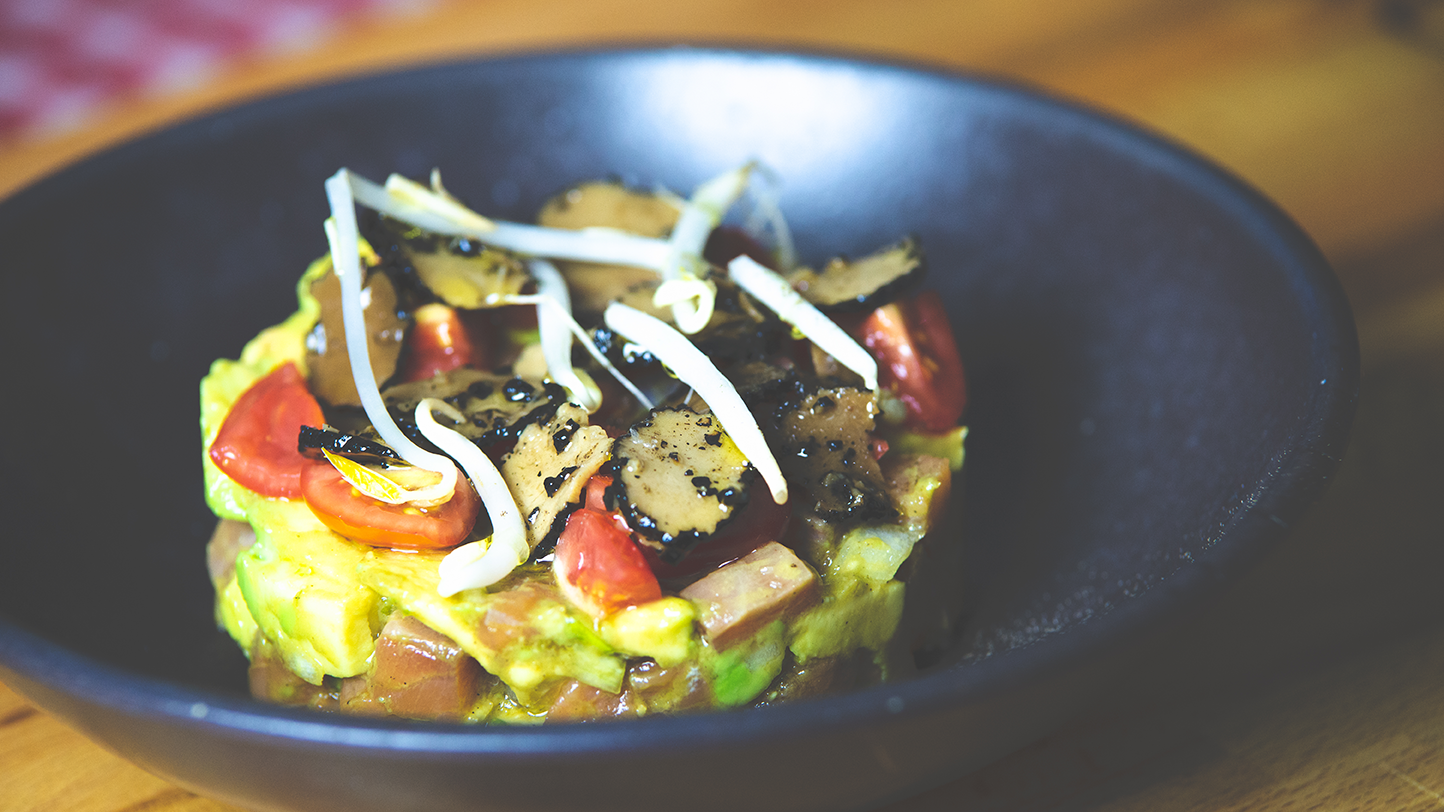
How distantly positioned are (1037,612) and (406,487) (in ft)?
3.46

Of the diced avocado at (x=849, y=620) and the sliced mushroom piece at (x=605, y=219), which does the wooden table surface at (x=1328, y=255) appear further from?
the sliced mushroom piece at (x=605, y=219)

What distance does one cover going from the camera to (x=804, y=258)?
2.53m

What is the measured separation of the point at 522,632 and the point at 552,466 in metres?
0.24

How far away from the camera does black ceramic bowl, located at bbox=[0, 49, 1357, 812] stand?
43.6 inches

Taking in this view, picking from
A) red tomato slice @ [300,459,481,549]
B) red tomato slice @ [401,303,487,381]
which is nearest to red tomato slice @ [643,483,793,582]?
red tomato slice @ [300,459,481,549]

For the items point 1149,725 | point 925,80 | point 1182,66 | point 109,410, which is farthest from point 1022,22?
point 109,410

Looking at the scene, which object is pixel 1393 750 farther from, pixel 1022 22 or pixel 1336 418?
pixel 1022 22

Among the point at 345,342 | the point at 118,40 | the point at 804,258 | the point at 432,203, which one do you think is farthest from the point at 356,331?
the point at 118,40

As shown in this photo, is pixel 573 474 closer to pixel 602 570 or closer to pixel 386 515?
pixel 602 570

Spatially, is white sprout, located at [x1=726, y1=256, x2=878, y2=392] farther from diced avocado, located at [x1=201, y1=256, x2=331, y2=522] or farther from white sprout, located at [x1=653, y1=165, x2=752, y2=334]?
diced avocado, located at [x1=201, y1=256, x2=331, y2=522]

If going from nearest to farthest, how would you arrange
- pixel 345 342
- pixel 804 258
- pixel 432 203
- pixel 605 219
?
pixel 345 342
pixel 432 203
pixel 605 219
pixel 804 258

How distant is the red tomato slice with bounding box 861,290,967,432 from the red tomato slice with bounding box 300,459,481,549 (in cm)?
72

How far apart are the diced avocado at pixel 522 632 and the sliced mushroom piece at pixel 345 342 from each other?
45 centimetres

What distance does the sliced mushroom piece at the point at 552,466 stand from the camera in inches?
60.7
